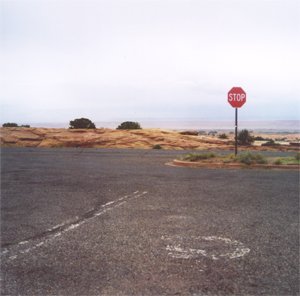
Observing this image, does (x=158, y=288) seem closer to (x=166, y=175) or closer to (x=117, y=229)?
(x=117, y=229)

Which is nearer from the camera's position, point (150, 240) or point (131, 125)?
point (150, 240)

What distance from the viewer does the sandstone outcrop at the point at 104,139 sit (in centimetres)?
2955

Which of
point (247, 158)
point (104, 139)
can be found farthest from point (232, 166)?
point (104, 139)

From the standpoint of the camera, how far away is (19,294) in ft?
10.6

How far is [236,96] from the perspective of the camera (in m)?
16.8

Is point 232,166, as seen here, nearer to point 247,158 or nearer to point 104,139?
point 247,158

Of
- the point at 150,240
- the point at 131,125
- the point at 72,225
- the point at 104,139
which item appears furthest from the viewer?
the point at 131,125

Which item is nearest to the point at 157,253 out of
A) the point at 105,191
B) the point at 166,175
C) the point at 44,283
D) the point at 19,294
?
the point at 44,283

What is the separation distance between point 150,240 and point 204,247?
0.81 m

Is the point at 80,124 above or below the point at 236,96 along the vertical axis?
below

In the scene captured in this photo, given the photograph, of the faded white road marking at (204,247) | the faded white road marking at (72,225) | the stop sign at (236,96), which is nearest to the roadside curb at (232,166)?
the stop sign at (236,96)

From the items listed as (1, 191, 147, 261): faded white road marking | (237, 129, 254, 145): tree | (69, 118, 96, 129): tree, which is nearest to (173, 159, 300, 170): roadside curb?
(1, 191, 147, 261): faded white road marking

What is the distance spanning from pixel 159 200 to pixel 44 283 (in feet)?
13.1

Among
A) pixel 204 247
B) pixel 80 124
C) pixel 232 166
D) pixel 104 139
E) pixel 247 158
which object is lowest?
pixel 204 247
